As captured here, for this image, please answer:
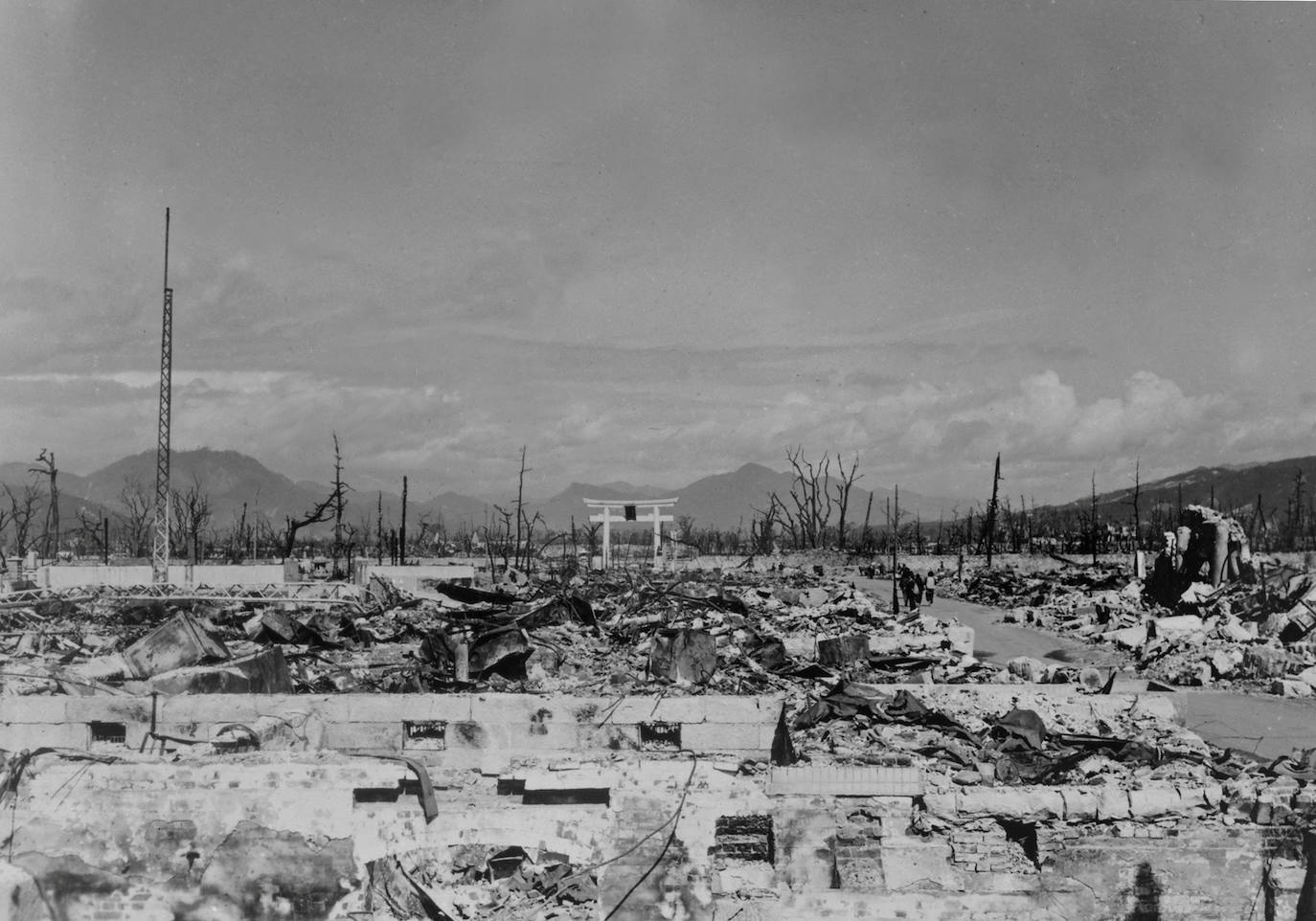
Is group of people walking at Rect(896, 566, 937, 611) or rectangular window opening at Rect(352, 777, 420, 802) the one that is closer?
rectangular window opening at Rect(352, 777, 420, 802)

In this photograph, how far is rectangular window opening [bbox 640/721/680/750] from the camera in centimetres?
844

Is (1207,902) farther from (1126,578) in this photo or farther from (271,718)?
(1126,578)

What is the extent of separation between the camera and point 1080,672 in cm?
1362

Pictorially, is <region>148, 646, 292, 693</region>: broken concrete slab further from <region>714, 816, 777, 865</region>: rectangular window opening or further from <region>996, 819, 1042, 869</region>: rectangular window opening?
<region>996, 819, 1042, 869</region>: rectangular window opening

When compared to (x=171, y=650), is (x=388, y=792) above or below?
below

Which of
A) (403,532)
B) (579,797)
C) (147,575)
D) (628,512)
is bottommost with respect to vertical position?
(579,797)

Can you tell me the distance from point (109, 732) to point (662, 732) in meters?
4.70

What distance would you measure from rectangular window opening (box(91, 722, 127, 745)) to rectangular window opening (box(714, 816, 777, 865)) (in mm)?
5159

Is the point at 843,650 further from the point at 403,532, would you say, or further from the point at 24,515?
the point at 24,515

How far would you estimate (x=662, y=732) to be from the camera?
27.7 ft

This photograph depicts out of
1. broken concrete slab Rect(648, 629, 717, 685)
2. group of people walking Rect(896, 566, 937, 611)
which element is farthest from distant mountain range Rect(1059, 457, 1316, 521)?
broken concrete slab Rect(648, 629, 717, 685)

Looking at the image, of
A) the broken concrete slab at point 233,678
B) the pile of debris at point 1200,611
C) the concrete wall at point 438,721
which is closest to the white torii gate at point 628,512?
the pile of debris at point 1200,611

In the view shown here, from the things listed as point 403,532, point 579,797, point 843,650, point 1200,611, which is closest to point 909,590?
point 1200,611

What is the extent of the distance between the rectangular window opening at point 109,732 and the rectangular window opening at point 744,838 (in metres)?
5.16
